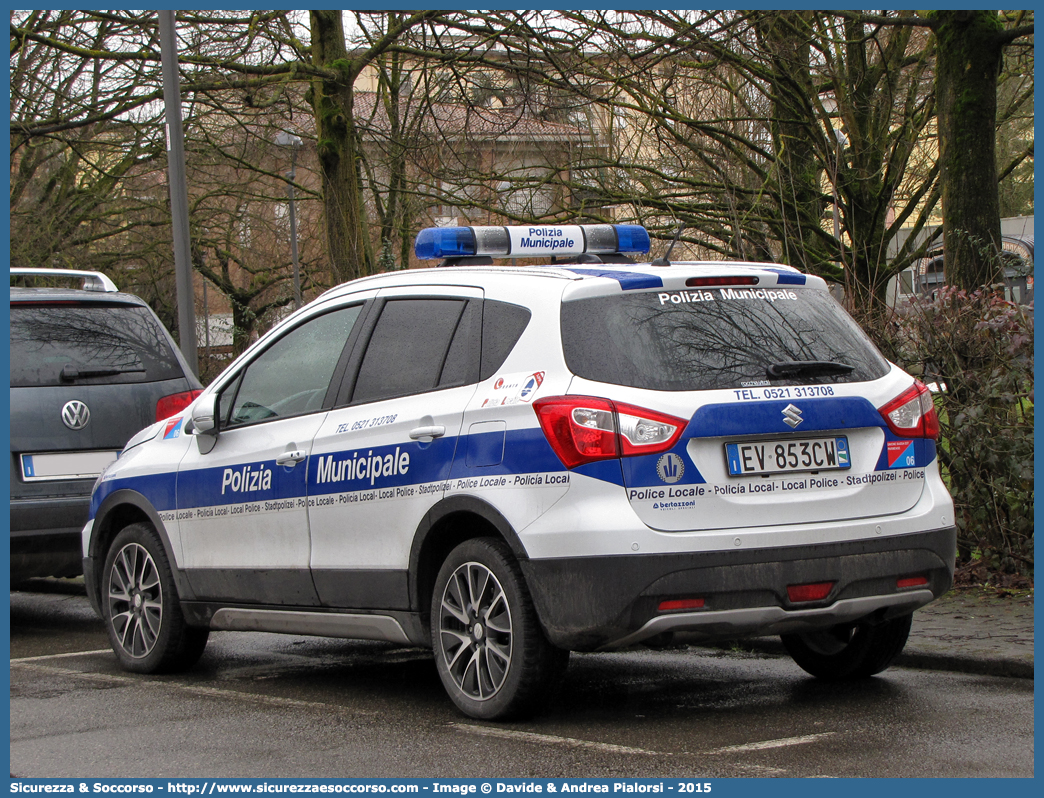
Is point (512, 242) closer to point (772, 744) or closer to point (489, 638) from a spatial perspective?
point (489, 638)

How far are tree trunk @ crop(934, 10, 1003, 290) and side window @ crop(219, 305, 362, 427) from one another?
5.81m

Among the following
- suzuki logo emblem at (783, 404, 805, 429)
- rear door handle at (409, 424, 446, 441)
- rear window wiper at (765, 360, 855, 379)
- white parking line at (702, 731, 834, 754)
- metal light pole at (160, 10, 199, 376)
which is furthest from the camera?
metal light pole at (160, 10, 199, 376)

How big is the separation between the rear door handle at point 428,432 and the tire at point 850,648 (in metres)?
1.89

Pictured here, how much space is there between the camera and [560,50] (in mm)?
13164

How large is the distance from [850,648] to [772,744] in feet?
4.24

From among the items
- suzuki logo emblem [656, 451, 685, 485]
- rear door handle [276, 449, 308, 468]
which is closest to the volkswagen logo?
A: rear door handle [276, 449, 308, 468]

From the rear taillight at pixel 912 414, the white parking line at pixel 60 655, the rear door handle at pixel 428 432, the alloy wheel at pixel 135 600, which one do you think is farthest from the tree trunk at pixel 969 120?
the white parking line at pixel 60 655

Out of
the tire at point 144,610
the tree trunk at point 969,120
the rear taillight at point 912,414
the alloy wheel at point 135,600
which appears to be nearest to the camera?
the rear taillight at point 912,414

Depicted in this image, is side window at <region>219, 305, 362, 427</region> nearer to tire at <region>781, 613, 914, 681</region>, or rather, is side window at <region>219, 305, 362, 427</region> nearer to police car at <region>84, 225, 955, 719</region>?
police car at <region>84, 225, 955, 719</region>

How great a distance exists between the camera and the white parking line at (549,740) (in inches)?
195

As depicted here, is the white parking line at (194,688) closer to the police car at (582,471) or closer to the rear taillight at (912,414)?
the police car at (582,471)

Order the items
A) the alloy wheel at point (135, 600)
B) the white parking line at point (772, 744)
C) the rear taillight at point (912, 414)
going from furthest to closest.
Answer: the alloy wheel at point (135, 600) → the rear taillight at point (912, 414) → the white parking line at point (772, 744)

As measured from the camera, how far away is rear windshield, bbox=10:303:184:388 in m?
8.59

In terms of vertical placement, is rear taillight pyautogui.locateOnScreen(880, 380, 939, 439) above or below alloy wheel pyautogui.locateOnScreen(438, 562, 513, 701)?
above
